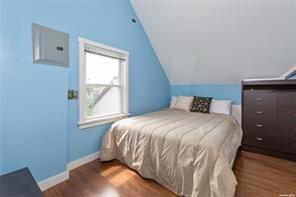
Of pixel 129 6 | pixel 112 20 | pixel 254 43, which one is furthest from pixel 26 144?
pixel 254 43

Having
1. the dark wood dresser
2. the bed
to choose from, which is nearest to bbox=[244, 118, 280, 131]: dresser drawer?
the dark wood dresser

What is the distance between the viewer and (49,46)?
1576 millimetres

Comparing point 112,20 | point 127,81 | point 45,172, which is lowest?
point 45,172

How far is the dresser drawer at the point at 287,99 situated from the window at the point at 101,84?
2470 mm

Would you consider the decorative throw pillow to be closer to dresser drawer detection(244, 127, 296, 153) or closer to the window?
dresser drawer detection(244, 127, 296, 153)

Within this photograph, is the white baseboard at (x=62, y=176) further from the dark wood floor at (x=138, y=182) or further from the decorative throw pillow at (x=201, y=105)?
the decorative throw pillow at (x=201, y=105)

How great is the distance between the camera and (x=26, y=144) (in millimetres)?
1428

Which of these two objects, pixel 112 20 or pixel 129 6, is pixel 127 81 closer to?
pixel 112 20

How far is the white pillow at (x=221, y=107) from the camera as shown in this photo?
3006mm

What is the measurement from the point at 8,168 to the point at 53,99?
27.5 inches

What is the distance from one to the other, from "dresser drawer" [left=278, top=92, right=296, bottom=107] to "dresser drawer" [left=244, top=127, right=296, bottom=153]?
0.44 metres

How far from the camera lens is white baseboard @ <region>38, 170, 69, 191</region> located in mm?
1550

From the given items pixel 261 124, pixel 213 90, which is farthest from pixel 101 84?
pixel 261 124

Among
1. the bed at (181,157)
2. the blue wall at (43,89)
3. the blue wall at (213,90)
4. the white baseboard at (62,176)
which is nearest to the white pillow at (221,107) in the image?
the blue wall at (213,90)
